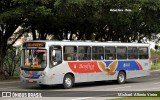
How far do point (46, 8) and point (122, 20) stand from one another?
719 cm

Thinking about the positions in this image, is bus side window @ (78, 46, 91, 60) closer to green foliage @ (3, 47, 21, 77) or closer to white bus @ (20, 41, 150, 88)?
white bus @ (20, 41, 150, 88)

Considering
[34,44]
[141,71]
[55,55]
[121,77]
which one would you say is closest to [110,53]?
[121,77]

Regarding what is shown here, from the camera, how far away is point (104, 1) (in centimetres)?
2739

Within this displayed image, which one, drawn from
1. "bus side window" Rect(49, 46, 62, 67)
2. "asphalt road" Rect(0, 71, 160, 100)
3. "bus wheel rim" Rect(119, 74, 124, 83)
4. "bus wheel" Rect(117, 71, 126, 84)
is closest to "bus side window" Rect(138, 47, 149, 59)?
"bus wheel" Rect(117, 71, 126, 84)

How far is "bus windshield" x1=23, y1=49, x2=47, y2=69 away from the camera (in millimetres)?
22750

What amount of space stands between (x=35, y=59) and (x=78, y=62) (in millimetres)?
2856

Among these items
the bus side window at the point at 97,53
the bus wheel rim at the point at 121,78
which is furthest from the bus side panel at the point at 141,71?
the bus side window at the point at 97,53

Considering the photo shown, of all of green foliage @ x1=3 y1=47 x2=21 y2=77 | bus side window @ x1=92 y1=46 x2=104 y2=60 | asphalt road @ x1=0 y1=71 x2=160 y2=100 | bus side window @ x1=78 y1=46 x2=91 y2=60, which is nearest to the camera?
asphalt road @ x1=0 y1=71 x2=160 y2=100

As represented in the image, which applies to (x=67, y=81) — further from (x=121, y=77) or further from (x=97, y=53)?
(x=121, y=77)

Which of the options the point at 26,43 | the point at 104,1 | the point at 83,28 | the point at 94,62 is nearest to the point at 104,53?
the point at 94,62

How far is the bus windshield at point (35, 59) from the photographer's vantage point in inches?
896

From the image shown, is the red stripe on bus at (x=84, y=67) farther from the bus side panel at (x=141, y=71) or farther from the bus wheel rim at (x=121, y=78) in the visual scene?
the bus side panel at (x=141, y=71)

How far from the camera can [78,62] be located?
24578 mm

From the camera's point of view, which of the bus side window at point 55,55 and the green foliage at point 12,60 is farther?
the green foliage at point 12,60
